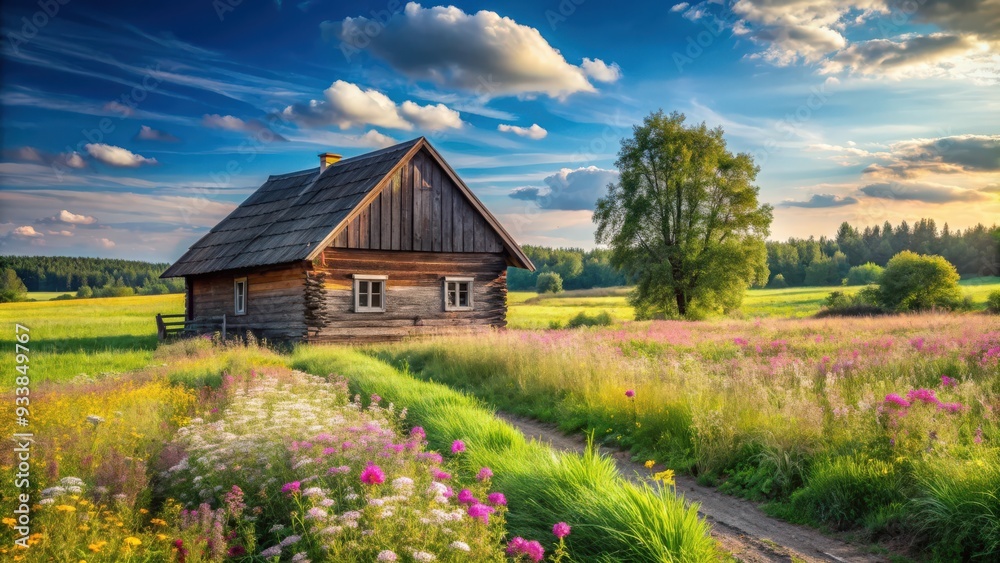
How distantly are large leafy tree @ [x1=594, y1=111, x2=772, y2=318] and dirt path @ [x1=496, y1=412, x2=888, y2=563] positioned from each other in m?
29.4

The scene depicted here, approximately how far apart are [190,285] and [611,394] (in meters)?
24.0

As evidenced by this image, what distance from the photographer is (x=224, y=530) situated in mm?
5121

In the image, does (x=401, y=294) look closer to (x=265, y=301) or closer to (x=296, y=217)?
(x=265, y=301)

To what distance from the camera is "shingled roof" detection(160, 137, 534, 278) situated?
21.1 m

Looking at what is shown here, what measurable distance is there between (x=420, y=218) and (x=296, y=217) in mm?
4814

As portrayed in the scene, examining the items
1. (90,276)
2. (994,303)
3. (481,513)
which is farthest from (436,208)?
(90,276)

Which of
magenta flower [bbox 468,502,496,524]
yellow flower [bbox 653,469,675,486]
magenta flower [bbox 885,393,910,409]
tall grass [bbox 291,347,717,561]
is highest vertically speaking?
magenta flower [bbox 885,393,910,409]

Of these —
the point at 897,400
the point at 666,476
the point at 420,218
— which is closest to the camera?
the point at 666,476

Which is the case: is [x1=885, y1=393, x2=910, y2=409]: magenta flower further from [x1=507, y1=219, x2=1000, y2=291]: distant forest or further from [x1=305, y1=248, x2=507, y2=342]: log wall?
[x1=507, y1=219, x2=1000, y2=291]: distant forest

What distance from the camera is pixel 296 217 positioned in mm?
23594

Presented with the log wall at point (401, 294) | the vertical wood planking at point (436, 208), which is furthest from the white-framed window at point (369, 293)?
the vertical wood planking at point (436, 208)

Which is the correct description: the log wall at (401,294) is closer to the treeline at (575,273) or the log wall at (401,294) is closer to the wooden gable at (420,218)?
the wooden gable at (420,218)

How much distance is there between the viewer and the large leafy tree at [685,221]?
3509 centimetres

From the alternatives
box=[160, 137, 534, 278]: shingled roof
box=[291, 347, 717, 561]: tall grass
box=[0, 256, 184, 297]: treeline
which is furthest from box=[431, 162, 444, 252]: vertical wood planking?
box=[0, 256, 184, 297]: treeline
